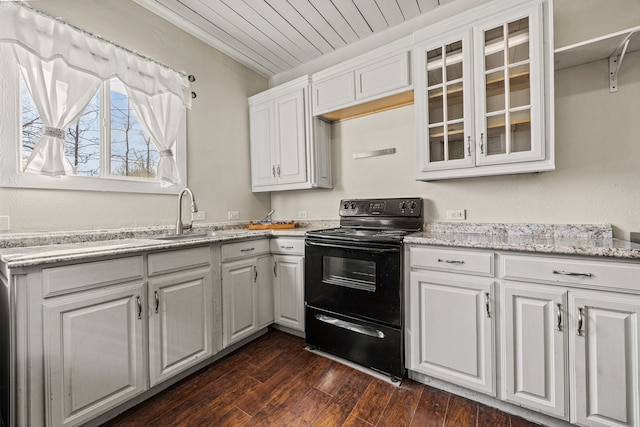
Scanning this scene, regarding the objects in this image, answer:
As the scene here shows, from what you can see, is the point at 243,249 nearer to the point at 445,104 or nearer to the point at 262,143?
the point at 262,143

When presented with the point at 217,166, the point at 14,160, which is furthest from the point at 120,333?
the point at 217,166

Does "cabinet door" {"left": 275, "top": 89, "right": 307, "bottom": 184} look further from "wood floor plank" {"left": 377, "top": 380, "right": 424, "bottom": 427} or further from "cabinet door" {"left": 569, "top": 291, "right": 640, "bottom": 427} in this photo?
"cabinet door" {"left": 569, "top": 291, "right": 640, "bottom": 427}

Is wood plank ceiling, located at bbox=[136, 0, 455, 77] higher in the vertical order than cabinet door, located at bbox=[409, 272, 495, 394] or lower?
higher

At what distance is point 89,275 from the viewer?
140 cm

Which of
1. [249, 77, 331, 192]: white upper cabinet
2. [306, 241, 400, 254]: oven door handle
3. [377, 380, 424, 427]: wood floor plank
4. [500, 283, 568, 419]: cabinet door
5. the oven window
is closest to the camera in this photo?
[500, 283, 568, 419]: cabinet door

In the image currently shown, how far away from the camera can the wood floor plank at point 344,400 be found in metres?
1.50

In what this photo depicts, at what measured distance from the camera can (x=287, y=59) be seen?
306cm

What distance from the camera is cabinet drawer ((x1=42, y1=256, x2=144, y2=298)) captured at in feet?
4.20

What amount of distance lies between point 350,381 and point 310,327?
0.52 metres

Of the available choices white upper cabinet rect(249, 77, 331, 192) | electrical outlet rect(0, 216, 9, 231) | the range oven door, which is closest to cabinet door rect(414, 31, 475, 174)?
the range oven door

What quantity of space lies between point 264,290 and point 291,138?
4.96 feet

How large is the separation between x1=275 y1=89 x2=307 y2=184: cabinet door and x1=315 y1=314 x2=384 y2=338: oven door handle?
131cm

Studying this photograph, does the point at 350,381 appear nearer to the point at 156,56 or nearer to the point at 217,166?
the point at 217,166

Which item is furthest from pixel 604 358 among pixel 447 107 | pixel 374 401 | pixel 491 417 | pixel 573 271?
pixel 447 107
